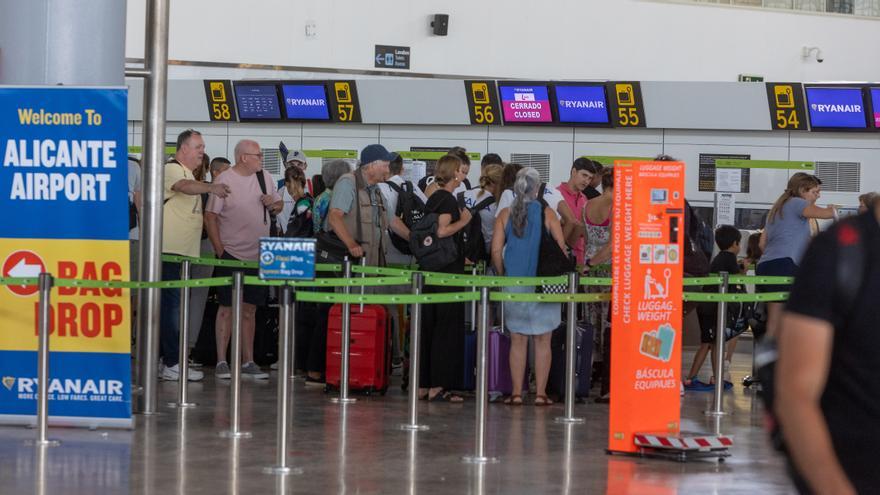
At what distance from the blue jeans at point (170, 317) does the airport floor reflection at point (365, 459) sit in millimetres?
1215

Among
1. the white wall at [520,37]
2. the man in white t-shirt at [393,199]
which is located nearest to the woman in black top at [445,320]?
the man in white t-shirt at [393,199]

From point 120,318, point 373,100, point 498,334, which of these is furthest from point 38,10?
point 373,100

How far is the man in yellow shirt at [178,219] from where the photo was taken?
10016 mm

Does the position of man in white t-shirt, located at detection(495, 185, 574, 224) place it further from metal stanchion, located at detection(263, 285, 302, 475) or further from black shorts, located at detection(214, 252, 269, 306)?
metal stanchion, located at detection(263, 285, 302, 475)

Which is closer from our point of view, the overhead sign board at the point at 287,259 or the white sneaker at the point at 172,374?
the overhead sign board at the point at 287,259

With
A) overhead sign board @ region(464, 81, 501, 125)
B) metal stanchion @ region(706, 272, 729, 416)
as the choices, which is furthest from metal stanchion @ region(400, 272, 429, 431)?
overhead sign board @ region(464, 81, 501, 125)

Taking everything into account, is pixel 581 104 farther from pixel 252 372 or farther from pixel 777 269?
pixel 252 372

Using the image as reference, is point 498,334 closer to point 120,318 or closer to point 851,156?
point 120,318

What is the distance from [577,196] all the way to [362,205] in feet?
6.51

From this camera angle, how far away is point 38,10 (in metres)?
8.01

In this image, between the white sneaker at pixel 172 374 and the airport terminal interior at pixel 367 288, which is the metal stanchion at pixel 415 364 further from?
the white sneaker at pixel 172 374

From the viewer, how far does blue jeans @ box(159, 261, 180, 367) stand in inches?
398

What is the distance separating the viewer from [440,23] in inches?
704

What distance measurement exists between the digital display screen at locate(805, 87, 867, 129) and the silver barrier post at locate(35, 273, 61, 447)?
9407mm
